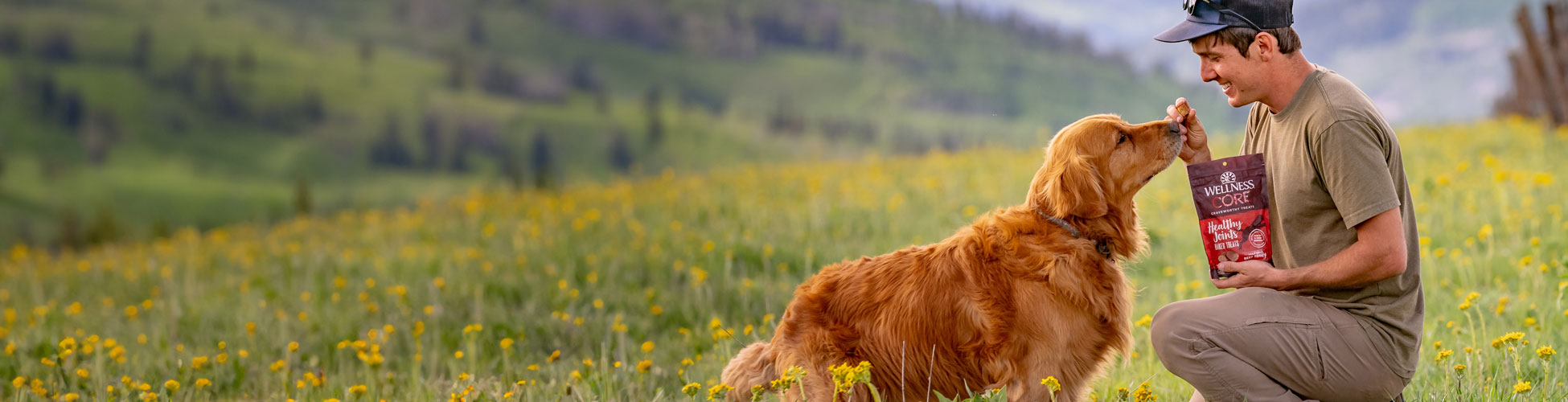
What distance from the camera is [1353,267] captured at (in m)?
3.31

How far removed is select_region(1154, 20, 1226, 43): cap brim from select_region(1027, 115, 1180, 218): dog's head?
46 centimetres

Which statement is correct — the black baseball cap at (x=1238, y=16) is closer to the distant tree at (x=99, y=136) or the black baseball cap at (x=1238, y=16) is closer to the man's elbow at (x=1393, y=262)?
the man's elbow at (x=1393, y=262)

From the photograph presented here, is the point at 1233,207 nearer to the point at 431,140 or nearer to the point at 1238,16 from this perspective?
the point at 1238,16

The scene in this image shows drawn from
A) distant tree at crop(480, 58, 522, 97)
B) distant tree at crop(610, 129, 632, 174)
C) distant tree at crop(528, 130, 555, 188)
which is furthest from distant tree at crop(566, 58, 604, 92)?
distant tree at crop(610, 129, 632, 174)

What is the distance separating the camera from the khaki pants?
138 inches

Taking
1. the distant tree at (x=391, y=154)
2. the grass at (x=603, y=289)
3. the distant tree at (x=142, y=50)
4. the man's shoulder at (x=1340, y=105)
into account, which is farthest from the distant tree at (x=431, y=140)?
the man's shoulder at (x=1340, y=105)

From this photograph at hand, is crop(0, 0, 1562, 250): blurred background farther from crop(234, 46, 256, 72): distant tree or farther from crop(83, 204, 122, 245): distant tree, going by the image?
crop(83, 204, 122, 245): distant tree

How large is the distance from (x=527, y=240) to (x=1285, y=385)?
785cm

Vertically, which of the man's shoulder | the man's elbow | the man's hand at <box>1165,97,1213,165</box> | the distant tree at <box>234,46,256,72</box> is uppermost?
the distant tree at <box>234,46,256,72</box>

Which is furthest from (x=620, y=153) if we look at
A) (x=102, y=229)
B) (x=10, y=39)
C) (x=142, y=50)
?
(x=102, y=229)

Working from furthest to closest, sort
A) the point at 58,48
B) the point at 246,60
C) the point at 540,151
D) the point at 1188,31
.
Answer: the point at 246,60, the point at 58,48, the point at 540,151, the point at 1188,31

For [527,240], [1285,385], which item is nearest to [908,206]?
[527,240]

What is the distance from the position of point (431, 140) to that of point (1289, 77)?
154m

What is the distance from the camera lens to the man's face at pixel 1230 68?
3.48 meters
